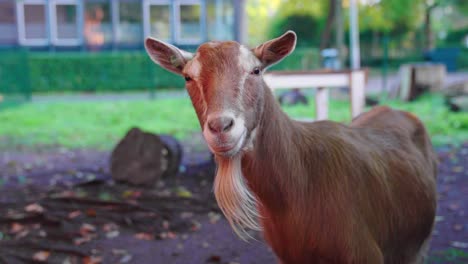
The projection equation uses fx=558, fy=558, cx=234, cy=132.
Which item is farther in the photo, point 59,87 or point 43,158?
point 59,87

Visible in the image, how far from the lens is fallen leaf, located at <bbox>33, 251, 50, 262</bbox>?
16.6ft

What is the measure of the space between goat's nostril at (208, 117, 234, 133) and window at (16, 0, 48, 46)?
1006 inches

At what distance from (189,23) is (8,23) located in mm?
8389

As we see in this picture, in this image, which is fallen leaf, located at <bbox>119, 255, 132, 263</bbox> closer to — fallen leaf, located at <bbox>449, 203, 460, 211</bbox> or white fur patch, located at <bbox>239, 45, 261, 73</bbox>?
white fur patch, located at <bbox>239, 45, 261, 73</bbox>

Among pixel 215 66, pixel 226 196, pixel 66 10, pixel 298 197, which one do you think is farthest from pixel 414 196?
pixel 66 10

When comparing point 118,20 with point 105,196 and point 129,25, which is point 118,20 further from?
point 105,196

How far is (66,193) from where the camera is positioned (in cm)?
703

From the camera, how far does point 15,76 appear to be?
739 inches

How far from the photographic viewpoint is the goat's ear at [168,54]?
A: 3.19 meters

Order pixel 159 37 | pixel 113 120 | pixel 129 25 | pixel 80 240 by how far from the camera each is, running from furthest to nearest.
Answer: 1. pixel 159 37
2. pixel 129 25
3. pixel 113 120
4. pixel 80 240

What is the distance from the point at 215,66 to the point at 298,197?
2.82 ft

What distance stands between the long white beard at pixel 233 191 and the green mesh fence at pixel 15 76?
16.8 metres

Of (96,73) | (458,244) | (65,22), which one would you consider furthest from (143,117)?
(65,22)

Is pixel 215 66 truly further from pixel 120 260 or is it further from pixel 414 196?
pixel 120 260
